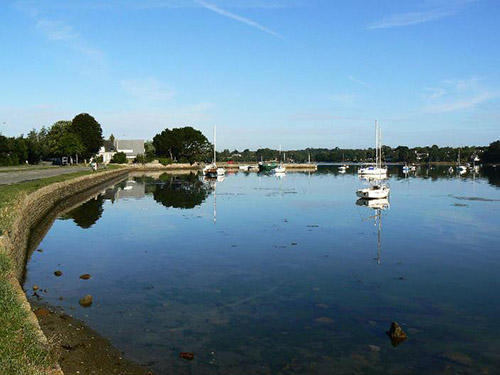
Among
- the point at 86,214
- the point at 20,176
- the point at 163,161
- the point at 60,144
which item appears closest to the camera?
the point at 86,214

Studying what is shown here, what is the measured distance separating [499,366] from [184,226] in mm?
31779

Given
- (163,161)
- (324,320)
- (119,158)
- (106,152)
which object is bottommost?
(324,320)

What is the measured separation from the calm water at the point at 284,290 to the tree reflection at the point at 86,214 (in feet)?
2.08

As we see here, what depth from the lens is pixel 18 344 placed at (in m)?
11.4

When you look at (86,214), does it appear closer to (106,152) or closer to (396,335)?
(396,335)

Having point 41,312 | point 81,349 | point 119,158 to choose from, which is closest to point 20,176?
point 41,312

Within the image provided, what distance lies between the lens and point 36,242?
3456 cm

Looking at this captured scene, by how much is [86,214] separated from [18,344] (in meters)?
41.4

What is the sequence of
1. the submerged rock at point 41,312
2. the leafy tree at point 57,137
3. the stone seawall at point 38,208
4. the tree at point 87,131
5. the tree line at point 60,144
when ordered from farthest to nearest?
the tree at point 87,131 → the leafy tree at point 57,137 → the tree line at point 60,144 → the stone seawall at point 38,208 → the submerged rock at point 41,312

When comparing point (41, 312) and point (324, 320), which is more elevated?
point (41, 312)

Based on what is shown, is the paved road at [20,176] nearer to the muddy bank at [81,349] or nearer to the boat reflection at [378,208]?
the muddy bank at [81,349]

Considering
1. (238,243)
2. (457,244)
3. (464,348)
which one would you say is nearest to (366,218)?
(457,244)

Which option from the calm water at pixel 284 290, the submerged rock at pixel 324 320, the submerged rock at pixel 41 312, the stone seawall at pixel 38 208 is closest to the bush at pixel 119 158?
the stone seawall at pixel 38 208

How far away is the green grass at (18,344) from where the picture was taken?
995 centimetres
